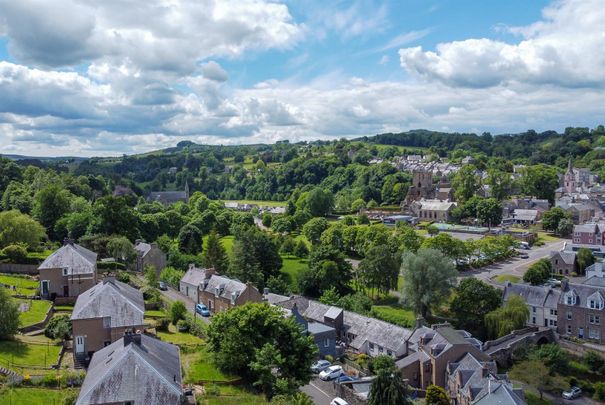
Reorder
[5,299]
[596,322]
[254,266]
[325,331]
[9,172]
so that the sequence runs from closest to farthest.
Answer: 1. [5,299]
2. [325,331]
3. [596,322]
4. [254,266]
5. [9,172]

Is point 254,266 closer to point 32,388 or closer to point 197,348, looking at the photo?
point 197,348

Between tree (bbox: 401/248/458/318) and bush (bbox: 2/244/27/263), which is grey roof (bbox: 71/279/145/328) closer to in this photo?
bush (bbox: 2/244/27/263)

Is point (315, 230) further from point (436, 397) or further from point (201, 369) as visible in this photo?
point (201, 369)

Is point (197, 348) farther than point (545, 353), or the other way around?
point (545, 353)

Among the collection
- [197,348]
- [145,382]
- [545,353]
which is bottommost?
[545,353]

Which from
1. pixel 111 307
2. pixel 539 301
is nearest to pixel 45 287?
pixel 111 307

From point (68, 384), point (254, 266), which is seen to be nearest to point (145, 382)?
point (68, 384)
